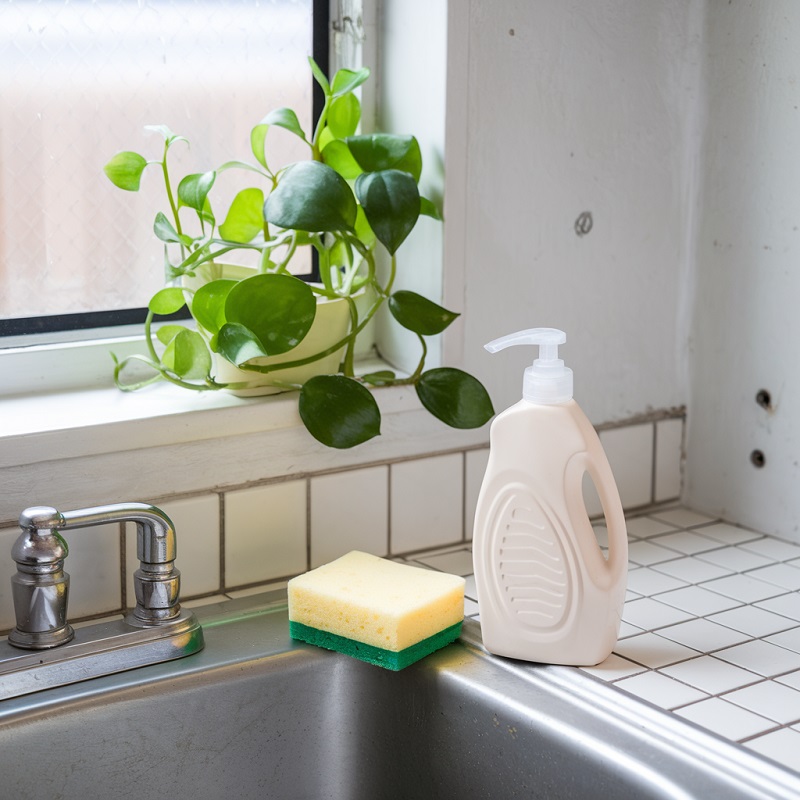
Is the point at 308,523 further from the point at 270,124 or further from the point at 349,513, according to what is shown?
the point at 270,124

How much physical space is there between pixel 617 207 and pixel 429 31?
0.96 ft

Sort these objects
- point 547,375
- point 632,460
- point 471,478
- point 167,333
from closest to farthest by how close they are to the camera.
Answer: point 547,375 < point 167,333 < point 471,478 < point 632,460

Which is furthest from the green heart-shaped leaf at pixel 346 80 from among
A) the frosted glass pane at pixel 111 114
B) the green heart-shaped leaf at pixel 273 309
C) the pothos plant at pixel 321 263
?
the green heart-shaped leaf at pixel 273 309

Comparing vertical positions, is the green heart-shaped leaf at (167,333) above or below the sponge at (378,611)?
above

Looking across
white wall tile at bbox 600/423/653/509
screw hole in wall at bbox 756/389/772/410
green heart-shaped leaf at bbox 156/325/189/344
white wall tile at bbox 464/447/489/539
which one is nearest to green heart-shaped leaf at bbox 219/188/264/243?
green heart-shaped leaf at bbox 156/325/189/344

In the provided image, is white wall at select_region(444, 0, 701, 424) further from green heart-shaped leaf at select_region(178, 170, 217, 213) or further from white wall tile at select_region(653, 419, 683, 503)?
green heart-shaped leaf at select_region(178, 170, 217, 213)

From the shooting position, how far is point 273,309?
41.3 inches

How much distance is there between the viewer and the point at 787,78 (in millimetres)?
1216

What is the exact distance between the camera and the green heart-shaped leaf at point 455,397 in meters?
1.17

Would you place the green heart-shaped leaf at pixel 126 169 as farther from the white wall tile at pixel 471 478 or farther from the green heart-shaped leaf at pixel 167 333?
the white wall tile at pixel 471 478

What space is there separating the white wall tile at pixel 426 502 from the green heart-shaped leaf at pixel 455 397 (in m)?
0.07

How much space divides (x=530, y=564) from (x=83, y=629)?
1.21ft

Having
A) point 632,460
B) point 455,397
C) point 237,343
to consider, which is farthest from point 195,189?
point 632,460

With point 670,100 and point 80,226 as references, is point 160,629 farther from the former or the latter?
point 670,100
